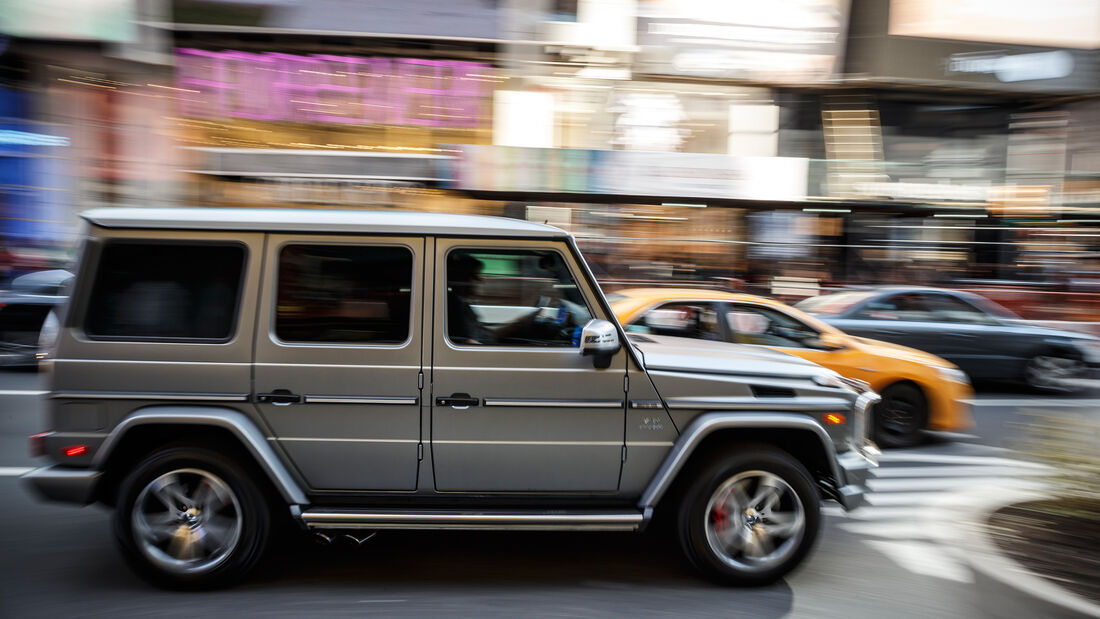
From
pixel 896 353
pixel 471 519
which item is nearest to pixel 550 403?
pixel 471 519

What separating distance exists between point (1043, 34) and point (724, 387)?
18.0 meters

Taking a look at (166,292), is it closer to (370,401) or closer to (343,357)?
(343,357)

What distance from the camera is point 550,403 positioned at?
3.68 meters

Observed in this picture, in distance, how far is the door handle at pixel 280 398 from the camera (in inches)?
142

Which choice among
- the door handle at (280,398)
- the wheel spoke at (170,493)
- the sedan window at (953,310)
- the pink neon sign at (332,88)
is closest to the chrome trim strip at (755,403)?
the door handle at (280,398)

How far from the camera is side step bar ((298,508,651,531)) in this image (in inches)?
140

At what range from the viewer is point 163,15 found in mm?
15789

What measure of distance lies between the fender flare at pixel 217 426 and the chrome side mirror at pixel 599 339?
5.21 ft

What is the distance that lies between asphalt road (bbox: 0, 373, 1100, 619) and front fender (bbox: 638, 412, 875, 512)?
19.8 inches

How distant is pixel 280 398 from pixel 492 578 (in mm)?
1430

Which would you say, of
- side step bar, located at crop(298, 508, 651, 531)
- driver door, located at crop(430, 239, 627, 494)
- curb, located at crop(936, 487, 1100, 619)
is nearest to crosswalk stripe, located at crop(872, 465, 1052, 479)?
curb, located at crop(936, 487, 1100, 619)

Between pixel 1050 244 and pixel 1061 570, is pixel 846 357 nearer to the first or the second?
pixel 1061 570

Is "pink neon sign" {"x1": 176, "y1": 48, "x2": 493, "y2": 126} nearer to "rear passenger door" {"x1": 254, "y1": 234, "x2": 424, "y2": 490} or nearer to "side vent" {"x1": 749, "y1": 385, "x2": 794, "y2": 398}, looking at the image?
"rear passenger door" {"x1": 254, "y1": 234, "x2": 424, "y2": 490}

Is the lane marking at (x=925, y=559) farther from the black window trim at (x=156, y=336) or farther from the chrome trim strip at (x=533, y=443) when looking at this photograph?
the black window trim at (x=156, y=336)
